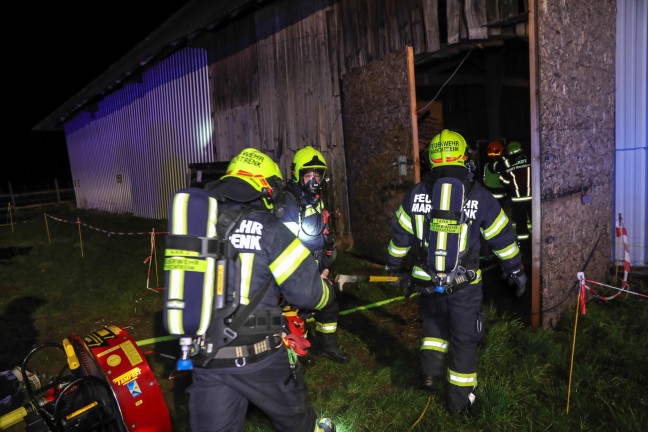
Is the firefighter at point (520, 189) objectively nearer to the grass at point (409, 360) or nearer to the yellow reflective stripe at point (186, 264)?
the grass at point (409, 360)

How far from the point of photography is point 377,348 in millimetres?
5062

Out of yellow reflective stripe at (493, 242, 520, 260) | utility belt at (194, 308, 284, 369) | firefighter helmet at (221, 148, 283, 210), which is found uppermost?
firefighter helmet at (221, 148, 283, 210)

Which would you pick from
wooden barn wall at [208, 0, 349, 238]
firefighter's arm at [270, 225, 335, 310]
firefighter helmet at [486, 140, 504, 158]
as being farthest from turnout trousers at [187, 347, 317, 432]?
firefighter helmet at [486, 140, 504, 158]

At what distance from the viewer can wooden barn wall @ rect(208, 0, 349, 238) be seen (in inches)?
344

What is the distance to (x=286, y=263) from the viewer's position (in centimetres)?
248

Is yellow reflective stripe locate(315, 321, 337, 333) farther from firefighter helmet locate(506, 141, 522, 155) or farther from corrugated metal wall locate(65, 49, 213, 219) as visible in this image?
corrugated metal wall locate(65, 49, 213, 219)

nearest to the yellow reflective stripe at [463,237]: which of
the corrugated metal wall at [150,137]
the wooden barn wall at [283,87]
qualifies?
the wooden barn wall at [283,87]

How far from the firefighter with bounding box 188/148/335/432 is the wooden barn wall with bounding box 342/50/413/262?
482 centimetres

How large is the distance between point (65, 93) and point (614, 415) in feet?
204

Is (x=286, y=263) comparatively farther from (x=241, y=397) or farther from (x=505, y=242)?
(x=505, y=242)

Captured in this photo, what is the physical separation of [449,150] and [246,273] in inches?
80.0

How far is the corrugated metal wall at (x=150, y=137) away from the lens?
44.1 ft

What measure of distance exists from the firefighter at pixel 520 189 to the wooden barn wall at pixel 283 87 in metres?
3.16

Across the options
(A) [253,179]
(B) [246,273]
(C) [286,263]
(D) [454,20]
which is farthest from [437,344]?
(D) [454,20]
